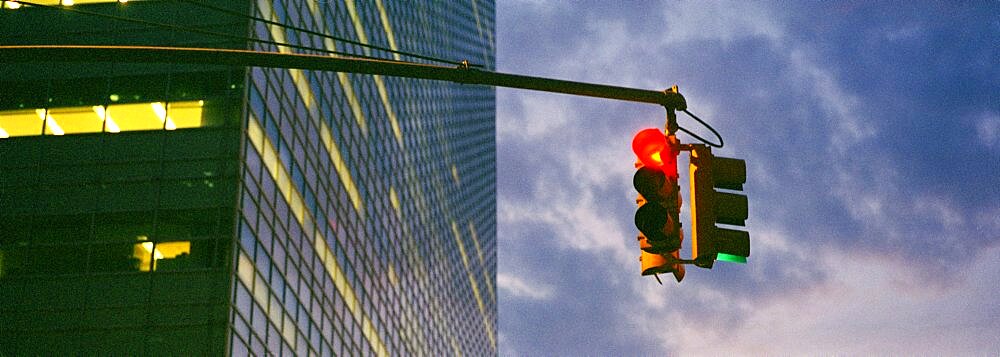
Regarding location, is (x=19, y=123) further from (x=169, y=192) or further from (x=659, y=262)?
(x=659, y=262)

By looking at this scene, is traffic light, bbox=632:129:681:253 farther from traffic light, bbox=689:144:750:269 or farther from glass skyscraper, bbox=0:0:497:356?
glass skyscraper, bbox=0:0:497:356

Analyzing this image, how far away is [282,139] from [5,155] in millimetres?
8697

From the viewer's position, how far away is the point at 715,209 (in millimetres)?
8250

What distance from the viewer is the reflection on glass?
31.4m

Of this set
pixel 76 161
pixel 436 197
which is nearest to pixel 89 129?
pixel 76 161

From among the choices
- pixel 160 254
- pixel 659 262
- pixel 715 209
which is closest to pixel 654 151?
pixel 715 209

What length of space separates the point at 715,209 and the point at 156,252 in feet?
85.5

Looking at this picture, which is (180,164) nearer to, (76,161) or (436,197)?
(76,161)

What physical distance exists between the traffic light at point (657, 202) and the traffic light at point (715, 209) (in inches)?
6.2

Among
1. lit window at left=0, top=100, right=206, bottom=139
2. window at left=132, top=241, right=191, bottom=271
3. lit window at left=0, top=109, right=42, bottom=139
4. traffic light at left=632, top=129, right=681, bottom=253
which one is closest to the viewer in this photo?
traffic light at left=632, top=129, right=681, bottom=253

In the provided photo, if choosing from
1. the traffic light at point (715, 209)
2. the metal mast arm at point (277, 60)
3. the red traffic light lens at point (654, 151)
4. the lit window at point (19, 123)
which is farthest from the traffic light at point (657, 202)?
the lit window at point (19, 123)

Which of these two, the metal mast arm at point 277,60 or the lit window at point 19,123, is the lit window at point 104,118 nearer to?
the lit window at point 19,123

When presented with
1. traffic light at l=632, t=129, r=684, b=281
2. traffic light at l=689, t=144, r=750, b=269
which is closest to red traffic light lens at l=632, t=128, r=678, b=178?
traffic light at l=632, t=129, r=684, b=281

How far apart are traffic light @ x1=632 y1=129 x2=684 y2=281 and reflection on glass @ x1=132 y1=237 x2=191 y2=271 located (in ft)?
82.7
